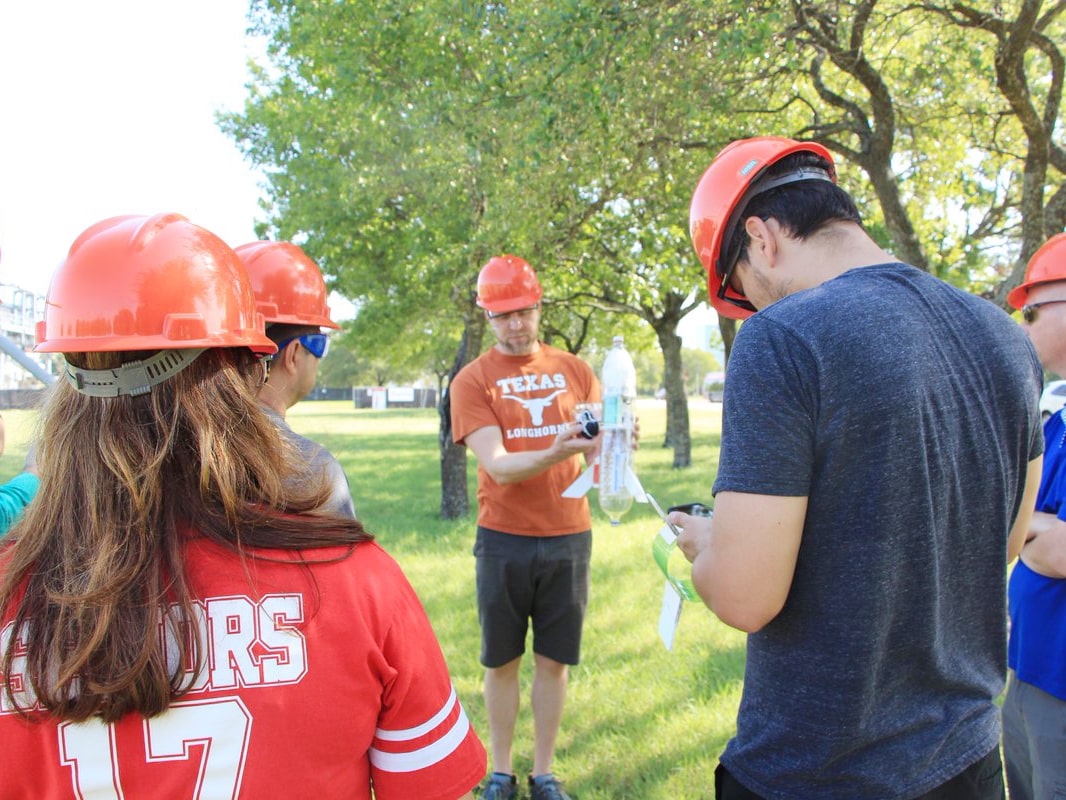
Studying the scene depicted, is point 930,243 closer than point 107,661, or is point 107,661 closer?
point 107,661

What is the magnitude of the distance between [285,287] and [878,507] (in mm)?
2037

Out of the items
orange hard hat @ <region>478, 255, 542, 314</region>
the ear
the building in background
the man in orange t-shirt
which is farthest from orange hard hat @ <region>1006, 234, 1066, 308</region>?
the building in background

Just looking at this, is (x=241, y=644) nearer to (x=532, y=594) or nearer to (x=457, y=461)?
(x=532, y=594)

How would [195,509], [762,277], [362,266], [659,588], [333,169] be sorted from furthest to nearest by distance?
[362,266] < [333,169] < [659,588] < [762,277] < [195,509]

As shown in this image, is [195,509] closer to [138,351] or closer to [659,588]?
[138,351]

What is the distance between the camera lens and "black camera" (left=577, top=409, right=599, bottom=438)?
11.0 feet

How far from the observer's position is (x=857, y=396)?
1.48 m

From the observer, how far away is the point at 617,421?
11.2ft

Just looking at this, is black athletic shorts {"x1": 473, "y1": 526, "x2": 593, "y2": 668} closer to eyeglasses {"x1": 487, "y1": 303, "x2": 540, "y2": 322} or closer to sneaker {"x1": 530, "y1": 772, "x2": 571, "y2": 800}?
sneaker {"x1": 530, "y1": 772, "x2": 571, "y2": 800}

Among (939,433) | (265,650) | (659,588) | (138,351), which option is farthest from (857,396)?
(659,588)

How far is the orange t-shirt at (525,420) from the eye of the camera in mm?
3861

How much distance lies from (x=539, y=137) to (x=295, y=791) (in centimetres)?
705

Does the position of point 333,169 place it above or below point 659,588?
above

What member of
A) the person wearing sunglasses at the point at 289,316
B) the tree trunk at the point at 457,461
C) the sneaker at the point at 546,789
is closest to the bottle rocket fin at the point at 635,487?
the person wearing sunglasses at the point at 289,316
